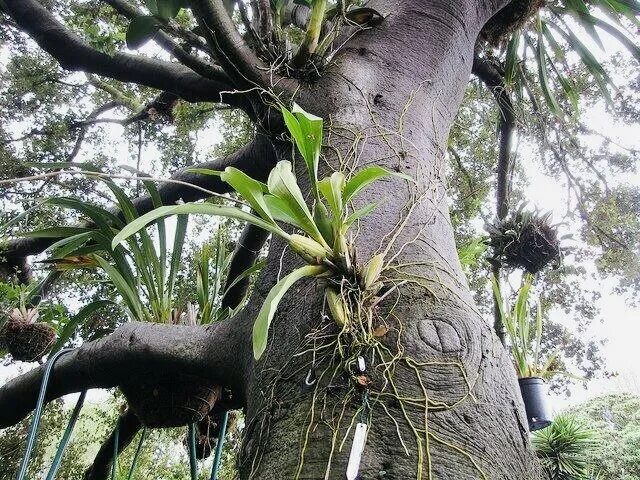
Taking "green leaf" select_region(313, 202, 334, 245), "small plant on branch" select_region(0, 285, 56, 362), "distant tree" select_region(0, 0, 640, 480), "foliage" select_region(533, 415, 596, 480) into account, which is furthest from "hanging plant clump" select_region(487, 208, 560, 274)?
"small plant on branch" select_region(0, 285, 56, 362)

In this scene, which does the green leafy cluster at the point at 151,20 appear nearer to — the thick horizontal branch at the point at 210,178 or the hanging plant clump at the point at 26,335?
the thick horizontal branch at the point at 210,178

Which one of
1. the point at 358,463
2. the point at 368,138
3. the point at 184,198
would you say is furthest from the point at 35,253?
the point at 358,463

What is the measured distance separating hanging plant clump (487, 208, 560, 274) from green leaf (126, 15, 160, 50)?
1378mm

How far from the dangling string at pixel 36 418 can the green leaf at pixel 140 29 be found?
91cm

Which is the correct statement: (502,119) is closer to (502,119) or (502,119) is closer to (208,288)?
(502,119)

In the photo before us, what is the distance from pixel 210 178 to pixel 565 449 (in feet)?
6.09

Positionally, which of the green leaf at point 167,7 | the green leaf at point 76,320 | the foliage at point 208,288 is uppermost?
the green leaf at point 167,7

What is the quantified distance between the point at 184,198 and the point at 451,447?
1701mm

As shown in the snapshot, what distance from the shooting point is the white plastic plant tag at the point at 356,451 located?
0.62 m

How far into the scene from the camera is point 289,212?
2.68 feet

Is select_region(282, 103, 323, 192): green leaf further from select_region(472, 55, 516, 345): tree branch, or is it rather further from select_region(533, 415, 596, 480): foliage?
select_region(533, 415, 596, 480): foliage

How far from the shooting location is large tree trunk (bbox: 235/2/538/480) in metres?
0.67

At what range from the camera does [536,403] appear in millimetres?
1372

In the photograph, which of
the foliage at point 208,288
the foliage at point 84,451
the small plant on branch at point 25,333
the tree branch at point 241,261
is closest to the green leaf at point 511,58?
the tree branch at point 241,261
